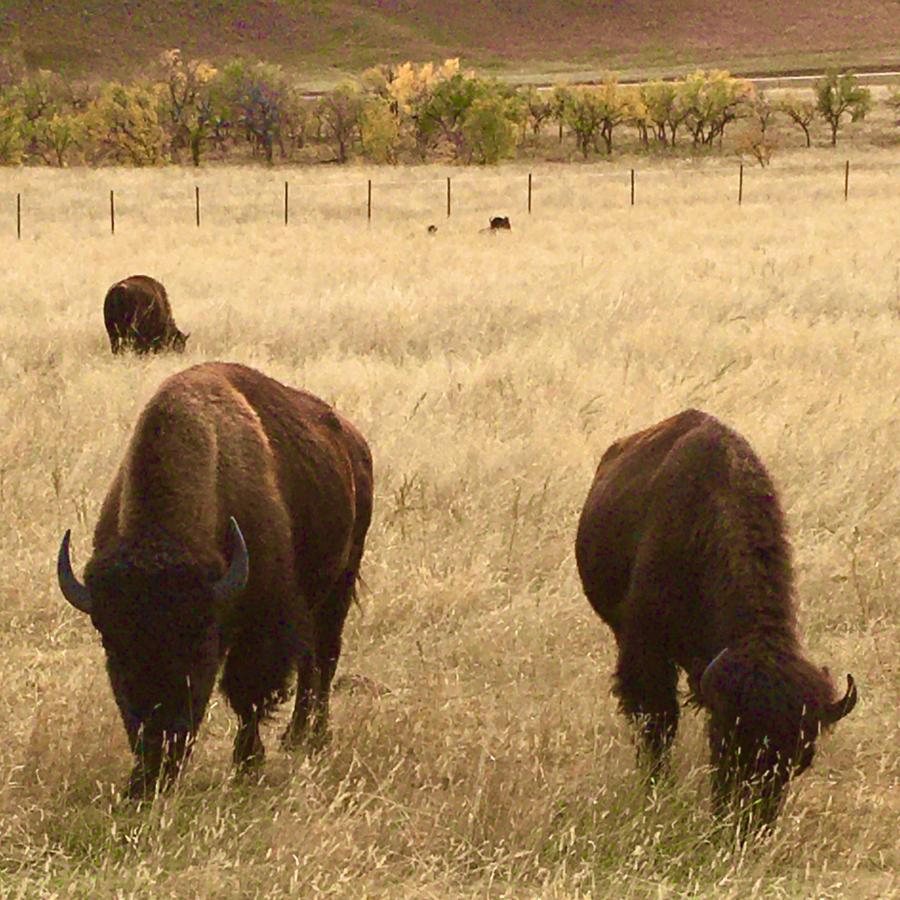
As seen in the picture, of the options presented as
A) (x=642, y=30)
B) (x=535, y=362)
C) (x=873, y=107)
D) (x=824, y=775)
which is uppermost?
(x=642, y=30)

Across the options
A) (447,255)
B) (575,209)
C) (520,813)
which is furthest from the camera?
(575,209)

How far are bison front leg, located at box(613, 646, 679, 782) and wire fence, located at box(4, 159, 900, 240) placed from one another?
23245mm

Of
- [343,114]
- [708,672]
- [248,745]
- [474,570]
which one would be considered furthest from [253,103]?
[708,672]

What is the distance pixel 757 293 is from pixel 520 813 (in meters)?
13.0

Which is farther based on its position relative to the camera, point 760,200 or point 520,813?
point 760,200

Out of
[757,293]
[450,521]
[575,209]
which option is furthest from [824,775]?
[575,209]

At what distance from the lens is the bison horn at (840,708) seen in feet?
13.6

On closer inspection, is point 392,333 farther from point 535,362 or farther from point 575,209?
point 575,209

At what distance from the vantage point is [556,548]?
8000 millimetres

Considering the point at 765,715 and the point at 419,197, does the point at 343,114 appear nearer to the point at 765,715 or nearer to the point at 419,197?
the point at 419,197

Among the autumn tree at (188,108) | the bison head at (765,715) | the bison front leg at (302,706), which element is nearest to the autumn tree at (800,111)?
the autumn tree at (188,108)

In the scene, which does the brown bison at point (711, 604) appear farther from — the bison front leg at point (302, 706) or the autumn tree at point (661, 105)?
the autumn tree at point (661, 105)

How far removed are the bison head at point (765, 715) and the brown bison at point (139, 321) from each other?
10681mm

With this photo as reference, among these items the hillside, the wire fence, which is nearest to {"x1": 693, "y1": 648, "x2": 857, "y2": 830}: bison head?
the wire fence
